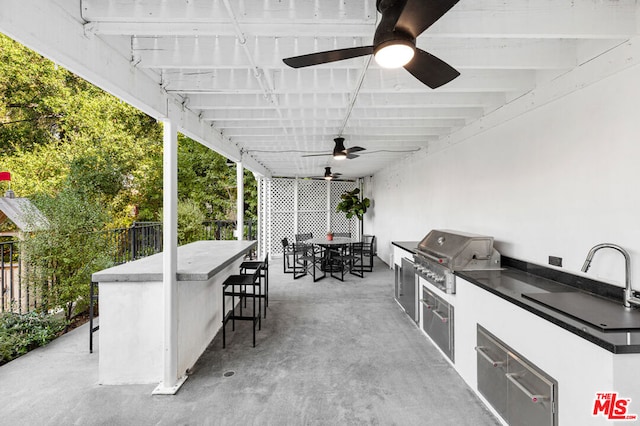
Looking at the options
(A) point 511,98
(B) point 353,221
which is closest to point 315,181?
(B) point 353,221

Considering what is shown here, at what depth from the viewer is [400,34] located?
4.09 ft

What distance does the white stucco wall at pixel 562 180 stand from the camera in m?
1.79

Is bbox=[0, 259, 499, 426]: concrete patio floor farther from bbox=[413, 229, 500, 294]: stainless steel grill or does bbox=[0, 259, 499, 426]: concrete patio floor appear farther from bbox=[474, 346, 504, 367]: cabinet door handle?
bbox=[413, 229, 500, 294]: stainless steel grill

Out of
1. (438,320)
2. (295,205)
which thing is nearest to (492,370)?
(438,320)

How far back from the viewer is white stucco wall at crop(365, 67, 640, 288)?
5.88 feet

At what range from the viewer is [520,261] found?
2.73 m

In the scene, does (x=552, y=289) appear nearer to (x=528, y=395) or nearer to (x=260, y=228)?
(x=528, y=395)

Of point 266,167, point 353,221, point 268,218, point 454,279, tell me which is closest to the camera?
point 454,279

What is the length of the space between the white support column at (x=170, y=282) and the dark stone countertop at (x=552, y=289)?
2.54 meters

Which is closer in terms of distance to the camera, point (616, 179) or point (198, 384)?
point (616, 179)

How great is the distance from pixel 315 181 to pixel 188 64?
24.9ft

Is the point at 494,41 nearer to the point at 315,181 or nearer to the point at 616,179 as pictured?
the point at 616,179

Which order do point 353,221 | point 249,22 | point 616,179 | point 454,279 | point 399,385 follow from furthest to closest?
1. point 353,221
2. point 454,279
3. point 399,385
4. point 616,179
5. point 249,22

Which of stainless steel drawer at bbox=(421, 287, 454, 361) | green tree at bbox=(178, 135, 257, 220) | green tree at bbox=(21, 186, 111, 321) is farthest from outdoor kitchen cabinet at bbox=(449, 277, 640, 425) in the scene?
green tree at bbox=(178, 135, 257, 220)
